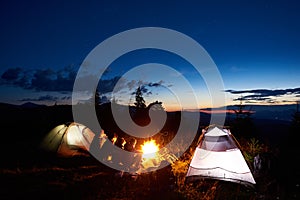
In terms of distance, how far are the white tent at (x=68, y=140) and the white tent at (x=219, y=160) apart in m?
5.38

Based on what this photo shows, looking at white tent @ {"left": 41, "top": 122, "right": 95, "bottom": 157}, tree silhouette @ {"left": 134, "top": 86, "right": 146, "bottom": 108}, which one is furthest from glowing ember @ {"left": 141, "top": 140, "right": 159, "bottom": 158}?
tree silhouette @ {"left": 134, "top": 86, "right": 146, "bottom": 108}

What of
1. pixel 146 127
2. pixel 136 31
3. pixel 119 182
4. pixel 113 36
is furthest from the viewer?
pixel 146 127

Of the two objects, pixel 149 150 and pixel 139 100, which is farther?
pixel 139 100

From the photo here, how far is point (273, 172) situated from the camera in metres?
6.64

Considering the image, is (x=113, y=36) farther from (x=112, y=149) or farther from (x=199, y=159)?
(x=199, y=159)

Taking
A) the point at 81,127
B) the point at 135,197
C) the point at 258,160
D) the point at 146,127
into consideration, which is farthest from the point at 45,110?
the point at 258,160

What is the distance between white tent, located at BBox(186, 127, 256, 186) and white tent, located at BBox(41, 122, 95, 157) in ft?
17.6

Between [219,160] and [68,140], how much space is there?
6437 mm

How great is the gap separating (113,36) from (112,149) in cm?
789

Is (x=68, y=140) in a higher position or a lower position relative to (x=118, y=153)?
higher

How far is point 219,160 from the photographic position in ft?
20.1

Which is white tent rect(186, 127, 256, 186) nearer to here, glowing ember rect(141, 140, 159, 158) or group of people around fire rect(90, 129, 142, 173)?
glowing ember rect(141, 140, 159, 158)

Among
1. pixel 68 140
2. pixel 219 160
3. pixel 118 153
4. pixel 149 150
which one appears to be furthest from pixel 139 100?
pixel 219 160

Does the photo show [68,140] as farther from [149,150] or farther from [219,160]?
[219,160]
